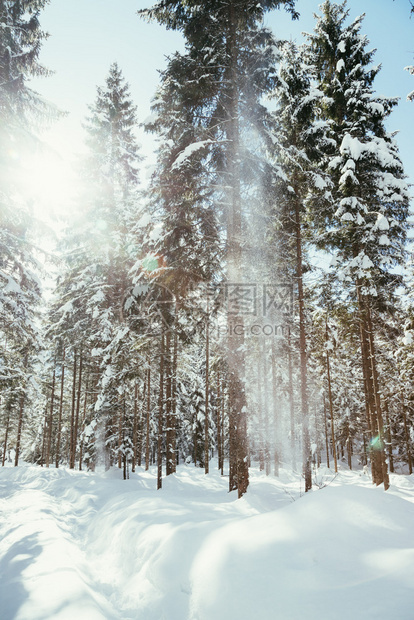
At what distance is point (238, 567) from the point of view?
4.06m

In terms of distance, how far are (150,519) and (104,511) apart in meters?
3.36

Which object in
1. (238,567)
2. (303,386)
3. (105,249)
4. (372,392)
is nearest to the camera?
(238,567)

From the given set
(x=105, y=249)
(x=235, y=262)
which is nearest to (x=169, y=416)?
(x=235, y=262)

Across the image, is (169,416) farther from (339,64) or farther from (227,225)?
(339,64)

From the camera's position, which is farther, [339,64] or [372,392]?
[339,64]

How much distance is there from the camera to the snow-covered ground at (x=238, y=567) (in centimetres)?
330

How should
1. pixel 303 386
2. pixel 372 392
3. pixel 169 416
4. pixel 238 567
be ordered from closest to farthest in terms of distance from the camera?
pixel 238 567
pixel 303 386
pixel 372 392
pixel 169 416

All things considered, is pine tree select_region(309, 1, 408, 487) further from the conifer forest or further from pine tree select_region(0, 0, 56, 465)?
pine tree select_region(0, 0, 56, 465)

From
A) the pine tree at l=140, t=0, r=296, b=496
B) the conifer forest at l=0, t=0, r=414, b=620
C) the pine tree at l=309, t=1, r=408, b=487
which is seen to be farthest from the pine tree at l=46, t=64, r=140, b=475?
the pine tree at l=309, t=1, r=408, b=487

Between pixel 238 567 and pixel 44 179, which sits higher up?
pixel 44 179

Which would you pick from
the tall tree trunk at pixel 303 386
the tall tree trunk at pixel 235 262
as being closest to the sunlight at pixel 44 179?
the tall tree trunk at pixel 235 262

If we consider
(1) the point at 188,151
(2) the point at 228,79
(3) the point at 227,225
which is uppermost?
(2) the point at 228,79

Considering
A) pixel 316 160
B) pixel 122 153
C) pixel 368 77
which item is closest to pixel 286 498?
pixel 316 160

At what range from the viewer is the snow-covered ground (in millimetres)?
3303
